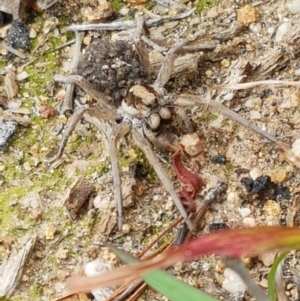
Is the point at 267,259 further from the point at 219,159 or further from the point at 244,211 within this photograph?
the point at 219,159

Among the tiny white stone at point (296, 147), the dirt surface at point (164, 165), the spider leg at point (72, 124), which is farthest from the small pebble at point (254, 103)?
the spider leg at point (72, 124)

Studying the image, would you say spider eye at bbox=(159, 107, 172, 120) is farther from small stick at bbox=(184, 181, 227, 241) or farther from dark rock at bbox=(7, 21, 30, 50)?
dark rock at bbox=(7, 21, 30, 50)

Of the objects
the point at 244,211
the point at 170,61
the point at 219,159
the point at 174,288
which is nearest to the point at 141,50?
the point at 170,61

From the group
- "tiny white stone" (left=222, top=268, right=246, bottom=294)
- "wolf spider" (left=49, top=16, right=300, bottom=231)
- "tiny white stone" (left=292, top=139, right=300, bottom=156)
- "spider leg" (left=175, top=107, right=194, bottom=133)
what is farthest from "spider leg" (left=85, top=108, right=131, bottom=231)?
"tiny white stone" (left=292, top=139, right=300, bottom=156)

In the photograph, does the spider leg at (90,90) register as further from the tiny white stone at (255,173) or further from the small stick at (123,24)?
the tiny white stone at (255,173)

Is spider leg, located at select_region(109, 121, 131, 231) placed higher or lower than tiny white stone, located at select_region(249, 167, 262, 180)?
higher

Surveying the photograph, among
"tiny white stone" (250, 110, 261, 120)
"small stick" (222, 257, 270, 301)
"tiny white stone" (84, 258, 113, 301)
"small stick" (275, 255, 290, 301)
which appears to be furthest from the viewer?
"tiny white stone" (250, 110, 261, 120)
